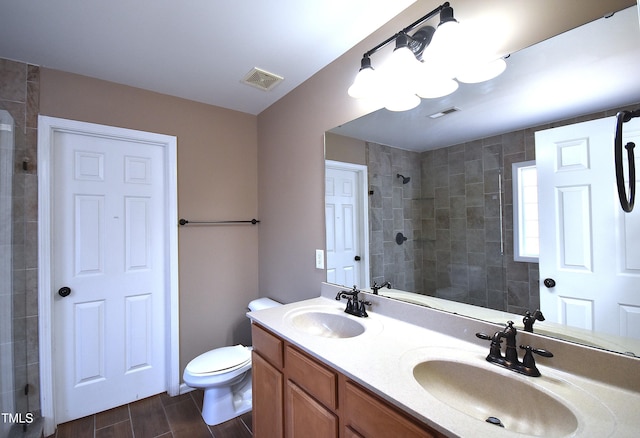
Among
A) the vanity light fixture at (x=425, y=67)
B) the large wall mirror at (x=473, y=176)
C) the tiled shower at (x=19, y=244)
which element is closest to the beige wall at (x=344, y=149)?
the large wall mirror at (x=473, y=176)

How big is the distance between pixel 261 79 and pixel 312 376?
6.28 ft

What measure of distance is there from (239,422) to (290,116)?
2.27m

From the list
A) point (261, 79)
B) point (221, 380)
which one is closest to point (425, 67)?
point (261, 79)

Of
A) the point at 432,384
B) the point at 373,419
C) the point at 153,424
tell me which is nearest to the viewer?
the point at 373,419

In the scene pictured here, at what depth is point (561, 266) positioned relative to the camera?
0.95 metres

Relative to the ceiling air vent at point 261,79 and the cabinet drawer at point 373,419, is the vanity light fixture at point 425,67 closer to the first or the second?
the ceiling air vent at point 261,79

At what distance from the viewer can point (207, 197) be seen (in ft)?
7.68

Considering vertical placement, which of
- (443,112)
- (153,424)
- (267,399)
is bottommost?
(153,424)

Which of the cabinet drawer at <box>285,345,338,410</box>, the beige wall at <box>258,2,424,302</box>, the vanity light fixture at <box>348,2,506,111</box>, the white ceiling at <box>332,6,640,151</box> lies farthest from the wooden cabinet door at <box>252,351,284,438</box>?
the vanity light fixture at <box>348,2,506,111</box>

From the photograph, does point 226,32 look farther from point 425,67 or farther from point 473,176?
point 473,176

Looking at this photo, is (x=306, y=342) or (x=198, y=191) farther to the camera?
(x=198, y=191)

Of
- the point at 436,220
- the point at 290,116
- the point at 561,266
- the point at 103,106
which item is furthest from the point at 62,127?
the point at 561,266

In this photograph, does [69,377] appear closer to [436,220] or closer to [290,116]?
[290,116]

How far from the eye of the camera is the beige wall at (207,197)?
2080mm
